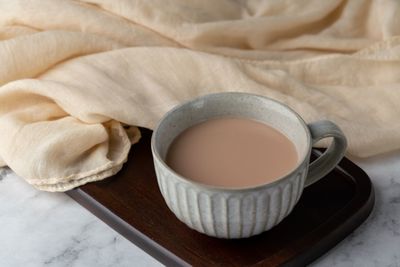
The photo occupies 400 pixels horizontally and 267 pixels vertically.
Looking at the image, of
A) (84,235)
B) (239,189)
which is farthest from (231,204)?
(84,235)

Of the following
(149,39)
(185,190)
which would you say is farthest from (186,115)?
(149,39)

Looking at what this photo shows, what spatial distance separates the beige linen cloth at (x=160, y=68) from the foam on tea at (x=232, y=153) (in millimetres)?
92

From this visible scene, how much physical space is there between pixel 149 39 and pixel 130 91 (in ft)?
0.30

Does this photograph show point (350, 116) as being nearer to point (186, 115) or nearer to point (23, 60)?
point (186, 115)

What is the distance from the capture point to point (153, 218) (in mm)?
528

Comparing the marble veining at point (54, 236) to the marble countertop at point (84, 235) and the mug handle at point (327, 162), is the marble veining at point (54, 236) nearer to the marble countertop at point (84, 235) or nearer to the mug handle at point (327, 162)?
the marble countertop at point (84, 235)

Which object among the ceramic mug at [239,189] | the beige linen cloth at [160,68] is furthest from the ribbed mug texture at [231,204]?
the beige linen cloth at [160,68]

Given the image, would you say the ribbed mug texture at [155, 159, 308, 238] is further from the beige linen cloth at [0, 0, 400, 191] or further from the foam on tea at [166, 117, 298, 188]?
the beige linen cloth at [0, 0, 400, 191]

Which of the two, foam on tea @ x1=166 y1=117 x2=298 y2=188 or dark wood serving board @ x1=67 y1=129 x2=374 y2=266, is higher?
foam on tea @ x1=166 y1=117 x2=298 y2=188

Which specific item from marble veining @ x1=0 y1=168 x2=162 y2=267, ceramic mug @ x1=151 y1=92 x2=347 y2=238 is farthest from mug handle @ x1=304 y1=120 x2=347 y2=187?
marble veining @ x1=0 y1=168 x2=162 y2=267

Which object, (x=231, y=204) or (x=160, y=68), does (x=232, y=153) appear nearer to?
(x=231, y=204)

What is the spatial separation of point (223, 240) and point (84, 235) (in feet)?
0.38

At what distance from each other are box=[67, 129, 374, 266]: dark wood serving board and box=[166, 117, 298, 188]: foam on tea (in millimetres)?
60

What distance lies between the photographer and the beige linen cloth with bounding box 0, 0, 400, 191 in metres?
0.58
